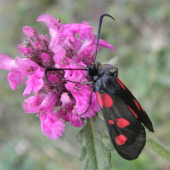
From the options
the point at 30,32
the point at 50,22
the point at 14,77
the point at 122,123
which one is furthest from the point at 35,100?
the point at 122,123

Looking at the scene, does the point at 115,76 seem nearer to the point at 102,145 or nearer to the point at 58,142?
the point at 102,145

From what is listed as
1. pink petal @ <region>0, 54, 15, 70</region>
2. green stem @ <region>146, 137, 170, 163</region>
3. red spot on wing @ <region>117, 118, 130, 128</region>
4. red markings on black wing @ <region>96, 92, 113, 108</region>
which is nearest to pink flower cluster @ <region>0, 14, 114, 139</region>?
pink petal @ <region>0, 54, 15, 70</region>

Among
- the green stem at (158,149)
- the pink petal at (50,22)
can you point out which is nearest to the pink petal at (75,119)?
the green stem at (158,149)

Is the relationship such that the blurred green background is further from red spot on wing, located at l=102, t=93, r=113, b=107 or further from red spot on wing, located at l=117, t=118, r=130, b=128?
red spot on wing, located at l=102, t=93, r=113, b=107

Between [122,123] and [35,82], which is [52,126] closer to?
[35,82]

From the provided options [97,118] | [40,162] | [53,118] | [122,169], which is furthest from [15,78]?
[40,162]

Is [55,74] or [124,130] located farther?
[55,74]

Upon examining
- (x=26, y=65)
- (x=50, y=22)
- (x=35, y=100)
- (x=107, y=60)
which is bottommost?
(x=107, y=60)

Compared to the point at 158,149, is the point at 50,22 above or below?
above
